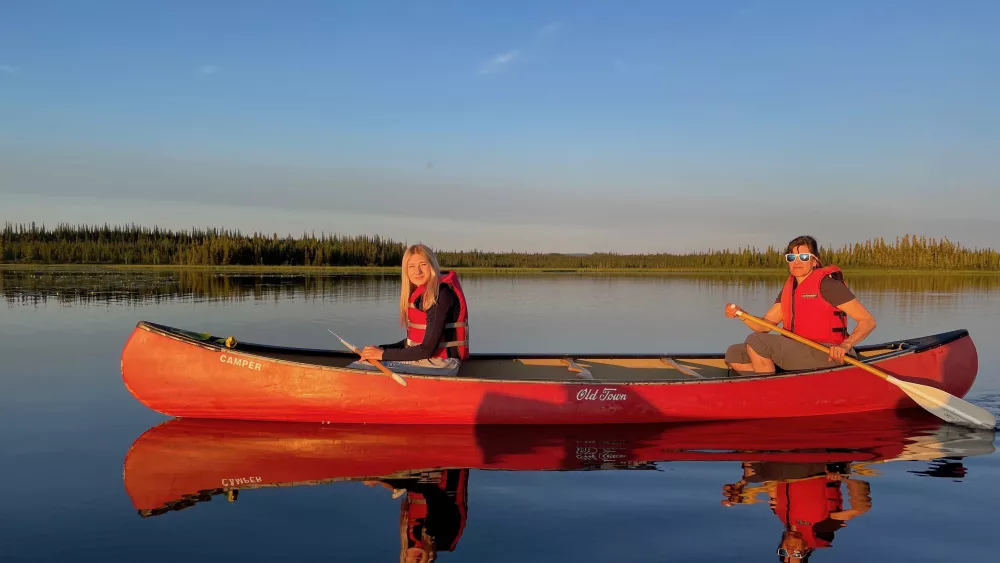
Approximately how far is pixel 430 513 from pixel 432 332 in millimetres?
2287

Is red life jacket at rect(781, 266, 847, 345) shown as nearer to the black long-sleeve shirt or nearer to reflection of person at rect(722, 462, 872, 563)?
reflection of person at rect(722, 462, 872, 563)

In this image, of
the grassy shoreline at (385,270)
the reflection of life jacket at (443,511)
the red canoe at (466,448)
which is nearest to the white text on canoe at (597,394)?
the red canoe at (466,448)

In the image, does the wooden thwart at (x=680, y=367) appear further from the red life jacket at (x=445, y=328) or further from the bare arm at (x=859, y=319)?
the red life jacket at (x=445, y=328)

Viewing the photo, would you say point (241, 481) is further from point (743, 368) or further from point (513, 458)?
point (743, 368)

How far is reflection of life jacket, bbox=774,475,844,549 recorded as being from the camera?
4.24 m

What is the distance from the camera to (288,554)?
12.9 ft

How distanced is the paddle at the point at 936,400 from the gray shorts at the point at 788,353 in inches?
5.8

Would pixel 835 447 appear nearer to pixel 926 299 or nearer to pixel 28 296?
pixel 926 299

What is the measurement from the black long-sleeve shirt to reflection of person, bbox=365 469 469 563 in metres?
1.39

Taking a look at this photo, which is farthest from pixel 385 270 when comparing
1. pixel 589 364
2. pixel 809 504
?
pixel 809 504

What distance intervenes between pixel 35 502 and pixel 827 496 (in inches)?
210

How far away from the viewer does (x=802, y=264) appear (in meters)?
7.13

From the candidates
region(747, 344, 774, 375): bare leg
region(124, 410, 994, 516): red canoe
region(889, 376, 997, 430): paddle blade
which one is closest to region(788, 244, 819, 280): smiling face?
region(747, 344, 774, 375): bare leg

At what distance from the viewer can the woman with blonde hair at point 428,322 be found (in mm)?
6508
